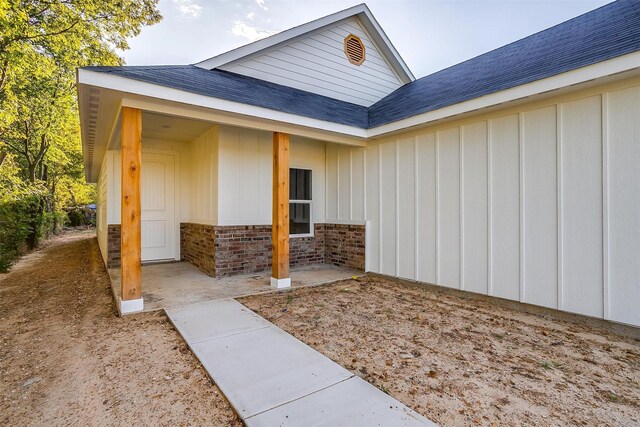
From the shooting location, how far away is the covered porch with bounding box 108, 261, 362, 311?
4.59 metres

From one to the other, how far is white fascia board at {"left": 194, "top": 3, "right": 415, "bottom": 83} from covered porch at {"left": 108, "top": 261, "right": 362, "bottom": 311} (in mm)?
4317

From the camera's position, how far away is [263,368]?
2629mm

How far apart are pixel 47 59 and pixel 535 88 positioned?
12696mm

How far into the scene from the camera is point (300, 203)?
7.22 metres

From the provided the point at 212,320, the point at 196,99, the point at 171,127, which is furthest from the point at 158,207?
the point at 212,320

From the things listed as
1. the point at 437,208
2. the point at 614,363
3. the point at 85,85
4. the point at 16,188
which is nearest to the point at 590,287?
the point at 614,363

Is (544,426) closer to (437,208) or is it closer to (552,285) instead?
(552,285)

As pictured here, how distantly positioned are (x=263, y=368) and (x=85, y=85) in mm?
3808

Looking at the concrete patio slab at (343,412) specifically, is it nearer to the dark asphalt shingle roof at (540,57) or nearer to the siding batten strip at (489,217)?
the siding batten strip at (489,217)

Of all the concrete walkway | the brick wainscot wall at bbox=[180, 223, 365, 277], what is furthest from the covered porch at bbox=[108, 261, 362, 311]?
the concrete walkway

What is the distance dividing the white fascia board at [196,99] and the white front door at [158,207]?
3869 millimetres

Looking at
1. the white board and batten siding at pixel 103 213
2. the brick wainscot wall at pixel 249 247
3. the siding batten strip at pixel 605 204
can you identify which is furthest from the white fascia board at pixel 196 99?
the white board and batten siding at pixel 103 213

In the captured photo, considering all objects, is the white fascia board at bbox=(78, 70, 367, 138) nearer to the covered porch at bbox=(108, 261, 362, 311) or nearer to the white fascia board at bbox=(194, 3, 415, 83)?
the white fascia board at bbox=(194, 3, 415, 83)

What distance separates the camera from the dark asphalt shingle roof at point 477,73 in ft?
12.3
